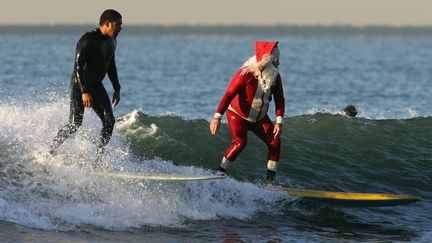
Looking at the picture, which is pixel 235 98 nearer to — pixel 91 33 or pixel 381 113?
pixel 91 33

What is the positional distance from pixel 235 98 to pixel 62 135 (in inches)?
88.5

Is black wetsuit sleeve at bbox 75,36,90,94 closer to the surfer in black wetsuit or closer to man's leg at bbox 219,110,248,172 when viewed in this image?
the surfer in black wetsuit

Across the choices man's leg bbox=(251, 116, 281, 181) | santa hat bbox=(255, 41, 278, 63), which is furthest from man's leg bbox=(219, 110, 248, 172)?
santa hat bbox=(255, 41, 278, 63)

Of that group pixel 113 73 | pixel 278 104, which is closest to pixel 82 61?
pixel 113 73

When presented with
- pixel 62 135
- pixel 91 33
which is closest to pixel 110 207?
pixel 62 135

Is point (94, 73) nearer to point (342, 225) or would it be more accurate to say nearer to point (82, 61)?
point (82, 61)

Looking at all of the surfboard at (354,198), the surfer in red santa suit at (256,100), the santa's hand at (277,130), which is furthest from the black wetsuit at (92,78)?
the surfboard at (354,198)

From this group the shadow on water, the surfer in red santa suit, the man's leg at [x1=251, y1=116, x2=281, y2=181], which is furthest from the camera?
the man's leg at [x1=251, y1=116, x2=281, y2=181]

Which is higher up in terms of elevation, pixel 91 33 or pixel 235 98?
pixel 91 33

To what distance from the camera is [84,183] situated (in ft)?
36.4

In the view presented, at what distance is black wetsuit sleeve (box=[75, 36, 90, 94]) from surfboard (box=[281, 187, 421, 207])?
2.97 metres

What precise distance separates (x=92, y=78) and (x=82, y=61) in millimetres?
265

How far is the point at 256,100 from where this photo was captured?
37.3 feet

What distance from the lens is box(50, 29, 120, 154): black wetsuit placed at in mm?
10883
